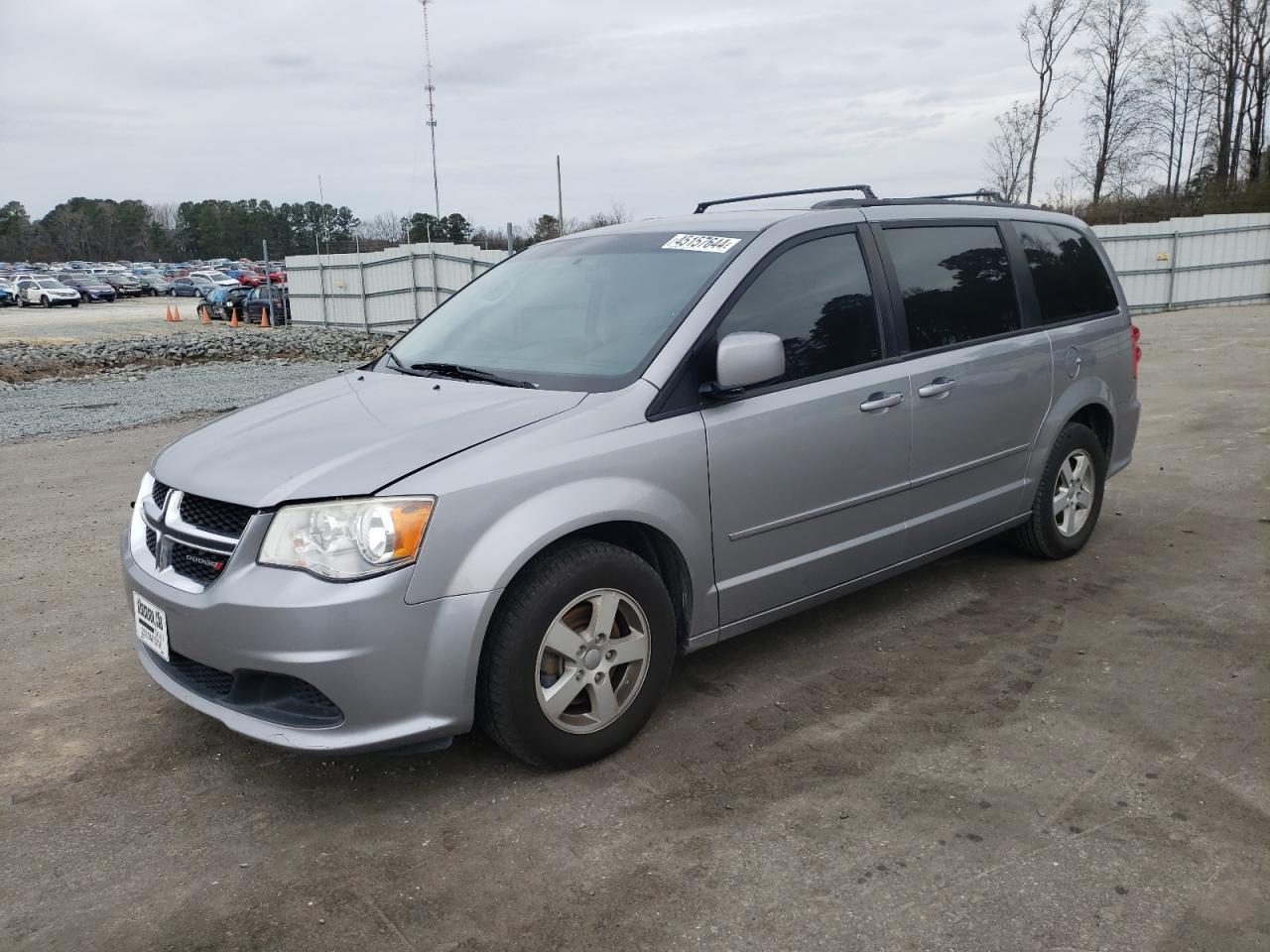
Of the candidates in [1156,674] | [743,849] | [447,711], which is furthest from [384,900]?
[1156,674]

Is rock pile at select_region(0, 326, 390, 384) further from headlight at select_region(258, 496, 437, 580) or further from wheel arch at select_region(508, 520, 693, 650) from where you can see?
headlight at select_region(258, 496, 437, 580)

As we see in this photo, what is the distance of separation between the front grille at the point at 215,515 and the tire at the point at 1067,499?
3.75 m

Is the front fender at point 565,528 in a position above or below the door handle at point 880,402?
below

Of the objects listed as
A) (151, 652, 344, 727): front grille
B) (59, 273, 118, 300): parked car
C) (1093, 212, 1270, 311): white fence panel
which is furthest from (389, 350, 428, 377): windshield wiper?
(59, 273, 118, 300): parked car

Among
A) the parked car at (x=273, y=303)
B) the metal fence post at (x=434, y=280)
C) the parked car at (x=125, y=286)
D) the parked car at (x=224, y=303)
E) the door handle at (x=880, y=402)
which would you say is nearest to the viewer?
the door handle at (x=880, y=402)

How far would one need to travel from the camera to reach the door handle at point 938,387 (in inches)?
172

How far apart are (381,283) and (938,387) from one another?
2302 centimetres

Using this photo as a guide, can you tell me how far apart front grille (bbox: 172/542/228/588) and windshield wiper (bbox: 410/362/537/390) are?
1131 millimetres

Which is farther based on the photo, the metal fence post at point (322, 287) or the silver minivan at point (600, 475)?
the metal fence post at point (322, 287)

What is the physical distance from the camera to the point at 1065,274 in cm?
534

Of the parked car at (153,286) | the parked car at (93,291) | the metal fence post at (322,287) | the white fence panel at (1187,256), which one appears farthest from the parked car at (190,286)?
the white fence panel at (1187,256)

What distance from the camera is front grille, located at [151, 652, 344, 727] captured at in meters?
3.06

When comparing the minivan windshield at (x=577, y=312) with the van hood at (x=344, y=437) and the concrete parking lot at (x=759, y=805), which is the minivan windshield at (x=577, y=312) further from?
the concrete parking lot at (x=759, y=805)

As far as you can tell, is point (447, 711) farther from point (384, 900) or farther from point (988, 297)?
point (988, 297)
